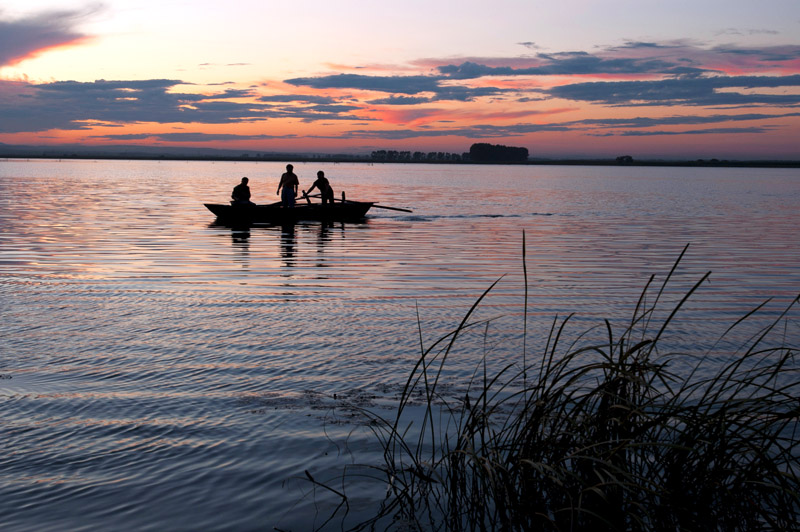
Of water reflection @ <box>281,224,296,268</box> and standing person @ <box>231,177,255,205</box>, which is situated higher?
standing person @ <box>231,177,255,205</box>

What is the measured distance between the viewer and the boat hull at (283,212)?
2931 cm

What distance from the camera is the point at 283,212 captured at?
97.8ft

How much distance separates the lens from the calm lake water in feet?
18.3

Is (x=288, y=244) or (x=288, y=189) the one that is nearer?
(x=288, y=244)

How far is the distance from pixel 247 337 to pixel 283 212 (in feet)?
65.8

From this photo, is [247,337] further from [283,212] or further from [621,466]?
[283,212]

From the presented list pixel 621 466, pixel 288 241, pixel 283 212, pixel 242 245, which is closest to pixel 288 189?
pixel 283 212

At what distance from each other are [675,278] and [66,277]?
13.4 metres

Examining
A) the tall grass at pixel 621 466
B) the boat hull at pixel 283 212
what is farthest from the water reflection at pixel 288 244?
the tall grass at pixel 621 466

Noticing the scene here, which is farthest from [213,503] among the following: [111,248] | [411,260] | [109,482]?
[111,248]

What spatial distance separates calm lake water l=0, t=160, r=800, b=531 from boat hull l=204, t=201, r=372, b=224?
3.53 m

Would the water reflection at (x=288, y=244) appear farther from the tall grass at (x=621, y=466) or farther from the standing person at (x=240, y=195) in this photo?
the tall grass at (x=621, y=466)

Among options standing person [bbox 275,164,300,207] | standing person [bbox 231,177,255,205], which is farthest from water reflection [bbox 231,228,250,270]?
standing person [bbox 275,164,300,207]

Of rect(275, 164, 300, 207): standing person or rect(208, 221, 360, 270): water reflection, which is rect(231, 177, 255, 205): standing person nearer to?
rect(208, 221, 360, 270): water reflection
